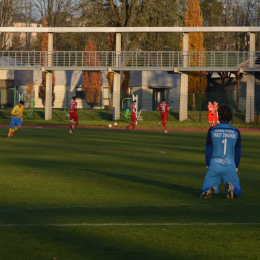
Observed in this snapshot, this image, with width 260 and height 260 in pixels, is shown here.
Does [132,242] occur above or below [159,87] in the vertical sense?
below

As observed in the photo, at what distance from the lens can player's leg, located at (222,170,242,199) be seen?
8.42 metres

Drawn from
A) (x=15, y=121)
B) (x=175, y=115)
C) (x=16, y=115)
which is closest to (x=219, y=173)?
(x=16, y=115)

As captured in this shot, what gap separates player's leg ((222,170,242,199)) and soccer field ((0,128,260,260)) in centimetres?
13

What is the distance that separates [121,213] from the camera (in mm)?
7520

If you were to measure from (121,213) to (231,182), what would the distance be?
213cm

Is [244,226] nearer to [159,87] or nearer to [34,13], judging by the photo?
[159,87]

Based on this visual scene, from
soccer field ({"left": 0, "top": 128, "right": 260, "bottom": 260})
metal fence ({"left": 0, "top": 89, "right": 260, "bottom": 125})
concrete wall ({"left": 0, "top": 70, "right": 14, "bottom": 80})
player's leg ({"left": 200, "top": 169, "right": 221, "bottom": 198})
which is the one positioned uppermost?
concrete wall ({"left": 0, "top": 70, "right": 14, "bottom": 80})

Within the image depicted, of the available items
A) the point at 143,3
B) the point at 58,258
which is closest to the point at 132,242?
the point at 58,258

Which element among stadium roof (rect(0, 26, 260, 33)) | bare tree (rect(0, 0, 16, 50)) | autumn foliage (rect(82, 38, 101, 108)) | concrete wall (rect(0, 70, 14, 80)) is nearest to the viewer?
stadium roof (rect(0, 26, 260, 33))

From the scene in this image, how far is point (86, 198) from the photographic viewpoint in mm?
8750

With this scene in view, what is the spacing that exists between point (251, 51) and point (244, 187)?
30.8m

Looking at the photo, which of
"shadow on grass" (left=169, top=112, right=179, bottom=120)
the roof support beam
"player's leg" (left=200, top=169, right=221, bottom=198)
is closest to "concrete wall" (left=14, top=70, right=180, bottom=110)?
"shadow on grass" (left=169, top=112, right=179, bottom=120)

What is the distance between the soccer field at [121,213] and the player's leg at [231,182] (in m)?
0.13

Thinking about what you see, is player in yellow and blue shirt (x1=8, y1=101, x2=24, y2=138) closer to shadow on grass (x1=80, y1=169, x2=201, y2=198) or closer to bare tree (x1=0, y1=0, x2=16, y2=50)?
shadow on grass (x1=80, y1=169, x2=201, y2=198)
